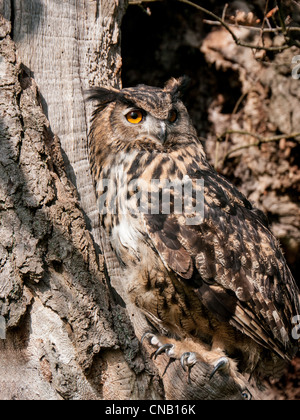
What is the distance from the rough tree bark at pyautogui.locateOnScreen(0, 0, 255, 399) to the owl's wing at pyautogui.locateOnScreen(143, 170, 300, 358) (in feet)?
0.99

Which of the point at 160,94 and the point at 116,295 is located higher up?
the point at 160,94

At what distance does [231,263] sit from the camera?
238cm

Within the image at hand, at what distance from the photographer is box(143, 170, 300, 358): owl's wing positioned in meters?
2.27

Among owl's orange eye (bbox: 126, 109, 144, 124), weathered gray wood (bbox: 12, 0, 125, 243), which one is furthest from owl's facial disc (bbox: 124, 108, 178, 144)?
weathered gray wood (bbox: 12, 0, 125, 243)

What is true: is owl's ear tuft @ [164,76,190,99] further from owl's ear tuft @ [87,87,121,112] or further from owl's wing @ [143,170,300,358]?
owl's wing @ [143,170,300,358]

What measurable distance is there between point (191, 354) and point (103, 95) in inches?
54.6

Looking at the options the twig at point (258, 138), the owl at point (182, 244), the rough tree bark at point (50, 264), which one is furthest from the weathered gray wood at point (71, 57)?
the twig at point (258, 138)

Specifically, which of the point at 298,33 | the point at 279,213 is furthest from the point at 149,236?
the point at 298,33

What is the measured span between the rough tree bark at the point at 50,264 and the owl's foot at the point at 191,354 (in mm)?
71

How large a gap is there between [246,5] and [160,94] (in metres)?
1.94

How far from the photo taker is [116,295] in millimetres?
2299

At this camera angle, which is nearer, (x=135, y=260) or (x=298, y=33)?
(x=135, y=260)

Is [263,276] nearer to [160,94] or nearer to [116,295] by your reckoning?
[116,295]

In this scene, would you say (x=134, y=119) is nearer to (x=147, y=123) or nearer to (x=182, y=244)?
(x=147, y=123)
